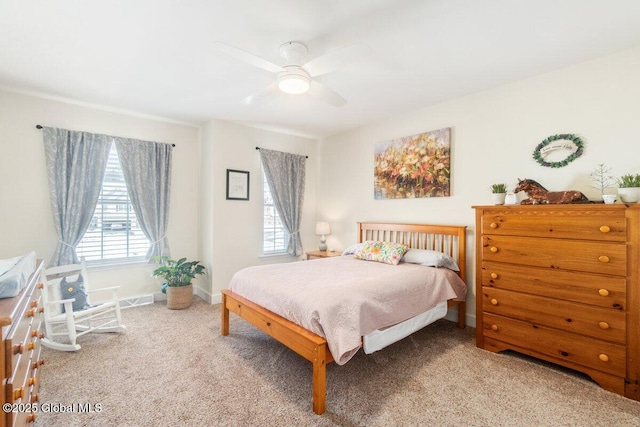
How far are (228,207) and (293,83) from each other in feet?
8.32

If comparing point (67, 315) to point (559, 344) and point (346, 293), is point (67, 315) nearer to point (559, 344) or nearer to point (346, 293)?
point (346, 293)

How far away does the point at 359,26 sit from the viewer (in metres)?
2.09

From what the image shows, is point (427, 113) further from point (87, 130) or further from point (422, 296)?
point (87, 130)

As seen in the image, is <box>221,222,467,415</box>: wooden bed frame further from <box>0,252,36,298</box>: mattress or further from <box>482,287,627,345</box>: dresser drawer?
<box>0,252,36,298</box>: mattress

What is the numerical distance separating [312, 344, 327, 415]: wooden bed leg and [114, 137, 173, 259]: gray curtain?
3.15m

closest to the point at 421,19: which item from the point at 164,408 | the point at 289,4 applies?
the point at 289,4

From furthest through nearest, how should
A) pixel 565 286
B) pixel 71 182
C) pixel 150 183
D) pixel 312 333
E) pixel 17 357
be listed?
pixel 150 183 < pixel 71 182 < pixel 565 286 < pixel 312 333 < pixel 17 357

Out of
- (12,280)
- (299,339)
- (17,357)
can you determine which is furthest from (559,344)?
(12,280)

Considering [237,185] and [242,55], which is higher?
[242,55]

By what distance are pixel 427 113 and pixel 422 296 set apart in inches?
91.7

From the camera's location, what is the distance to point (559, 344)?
231 centimetres

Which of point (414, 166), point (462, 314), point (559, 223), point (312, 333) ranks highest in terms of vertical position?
point (414, 166)

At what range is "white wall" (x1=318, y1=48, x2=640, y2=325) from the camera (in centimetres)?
246

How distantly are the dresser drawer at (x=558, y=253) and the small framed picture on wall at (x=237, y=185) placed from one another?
3252 millimetres
